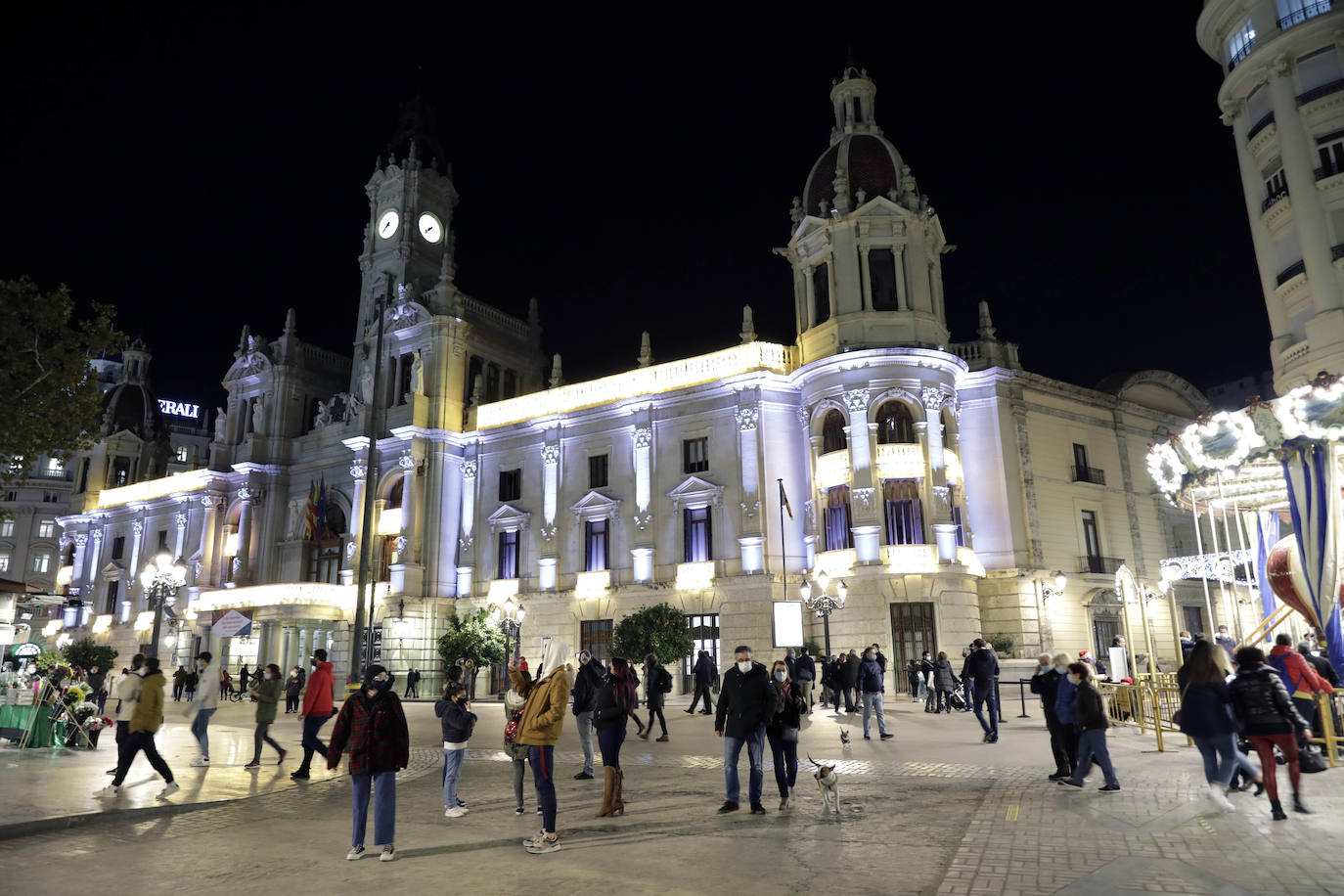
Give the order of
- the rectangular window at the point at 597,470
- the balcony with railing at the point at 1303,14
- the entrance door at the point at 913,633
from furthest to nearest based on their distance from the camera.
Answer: the rectangular window at the point at 597,470 → the entrance door at the point at 913,633 → the balcony with railing at the point at 1303,14

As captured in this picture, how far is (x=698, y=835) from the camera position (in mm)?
8602

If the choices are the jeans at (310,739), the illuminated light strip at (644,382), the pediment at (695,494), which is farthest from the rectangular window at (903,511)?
the jeans at (310,739)

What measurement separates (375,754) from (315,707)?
22.6ft

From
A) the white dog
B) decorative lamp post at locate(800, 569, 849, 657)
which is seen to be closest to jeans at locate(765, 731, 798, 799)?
the white dog

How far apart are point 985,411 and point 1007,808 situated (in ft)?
94.7

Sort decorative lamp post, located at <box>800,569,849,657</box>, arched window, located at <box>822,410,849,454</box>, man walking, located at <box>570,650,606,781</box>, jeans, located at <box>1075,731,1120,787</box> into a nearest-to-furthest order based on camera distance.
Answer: jeans, located at <box>1075,731,1120,787</box> < man walking, located at <box>570,650,606,781</box> < decorative lamp post, located at <box>800,569,849,657</box> < arched window, located at <box>822,410,849,454</box>

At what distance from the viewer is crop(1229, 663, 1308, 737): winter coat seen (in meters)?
8.94

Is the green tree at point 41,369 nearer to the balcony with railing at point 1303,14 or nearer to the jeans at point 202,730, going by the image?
the jeans at point 202,730

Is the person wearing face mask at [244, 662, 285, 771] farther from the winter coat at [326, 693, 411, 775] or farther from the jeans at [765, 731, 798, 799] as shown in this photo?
the jeans at [765, 731, 798, 799]

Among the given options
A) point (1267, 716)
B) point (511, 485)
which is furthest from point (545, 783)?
point (511, 485)

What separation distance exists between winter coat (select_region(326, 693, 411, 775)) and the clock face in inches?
1807

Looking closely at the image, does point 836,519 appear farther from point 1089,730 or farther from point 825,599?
point 1089,730

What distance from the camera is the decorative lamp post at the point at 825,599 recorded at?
27.5 meters

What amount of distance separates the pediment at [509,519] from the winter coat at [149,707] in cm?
2936
